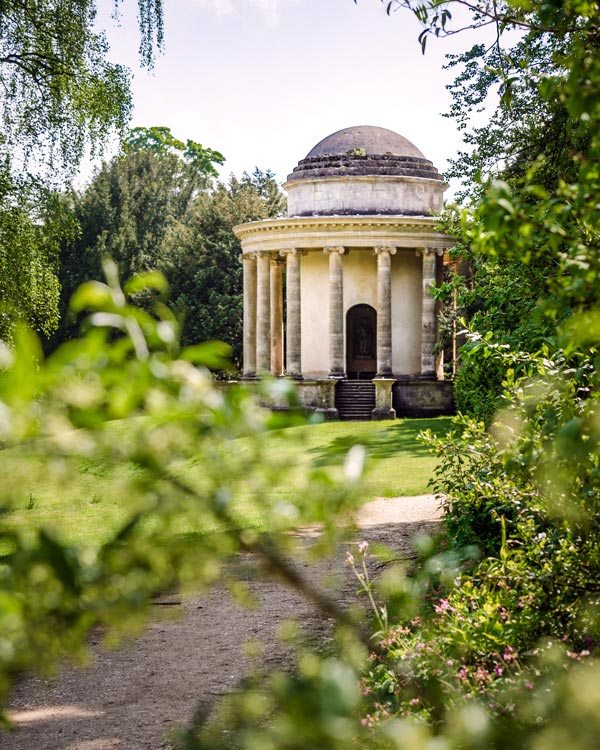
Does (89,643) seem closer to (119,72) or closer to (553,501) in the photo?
(553,501)

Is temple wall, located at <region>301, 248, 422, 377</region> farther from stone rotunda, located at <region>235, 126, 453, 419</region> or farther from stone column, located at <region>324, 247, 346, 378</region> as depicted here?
stone column, located at <region>324, 247, 346, 378</region>

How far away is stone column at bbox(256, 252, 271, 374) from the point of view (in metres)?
32.7

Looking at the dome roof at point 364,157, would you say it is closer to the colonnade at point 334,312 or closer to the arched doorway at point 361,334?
the colonnade at point 334,312

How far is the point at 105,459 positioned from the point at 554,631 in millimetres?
3656

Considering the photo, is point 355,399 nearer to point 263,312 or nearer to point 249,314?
point 263,312

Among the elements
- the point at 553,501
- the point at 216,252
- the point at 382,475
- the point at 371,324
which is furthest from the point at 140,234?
the point at 553,501

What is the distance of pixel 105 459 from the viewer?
58.7 inches

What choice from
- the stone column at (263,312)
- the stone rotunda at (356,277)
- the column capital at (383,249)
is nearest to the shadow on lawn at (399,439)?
the stone rotunda at (356,277)

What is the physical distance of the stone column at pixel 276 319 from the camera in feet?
113

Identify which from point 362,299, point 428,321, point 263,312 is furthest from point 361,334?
point 263,312

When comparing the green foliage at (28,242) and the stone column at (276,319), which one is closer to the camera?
the green foliage at (28,242)

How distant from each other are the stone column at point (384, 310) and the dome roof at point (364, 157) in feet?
9.28

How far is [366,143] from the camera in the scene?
3331 cm

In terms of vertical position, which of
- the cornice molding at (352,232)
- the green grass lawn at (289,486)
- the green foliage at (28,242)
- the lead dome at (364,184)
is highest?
the lead dome at (364,184)
